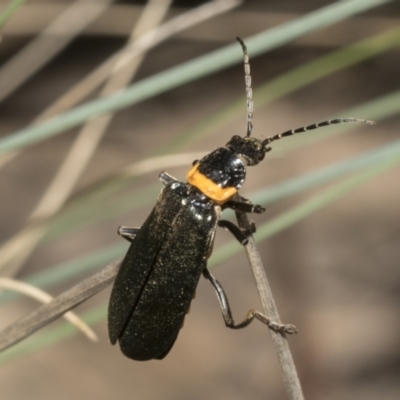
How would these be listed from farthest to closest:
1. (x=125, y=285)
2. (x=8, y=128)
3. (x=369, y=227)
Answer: (x=8, y=128) → (x=369, y=227) → (x=125, y=285)

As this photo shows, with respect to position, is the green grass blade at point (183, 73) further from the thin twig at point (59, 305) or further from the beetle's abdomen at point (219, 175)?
the beetle's abdomen at point (219, 175)

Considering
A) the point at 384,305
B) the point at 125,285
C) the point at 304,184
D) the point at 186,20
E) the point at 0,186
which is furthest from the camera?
the point at 0,186

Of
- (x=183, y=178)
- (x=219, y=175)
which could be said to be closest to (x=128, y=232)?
(x=219, y=175)

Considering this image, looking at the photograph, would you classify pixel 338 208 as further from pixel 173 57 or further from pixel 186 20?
pixel 186 20

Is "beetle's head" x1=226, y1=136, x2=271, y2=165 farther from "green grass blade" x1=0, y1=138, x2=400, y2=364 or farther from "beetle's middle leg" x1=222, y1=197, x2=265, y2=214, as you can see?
"green grass blade" x1=0, y1=138, x2=400, y2=364

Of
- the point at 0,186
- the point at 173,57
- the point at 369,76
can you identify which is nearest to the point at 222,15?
the point at 173,57

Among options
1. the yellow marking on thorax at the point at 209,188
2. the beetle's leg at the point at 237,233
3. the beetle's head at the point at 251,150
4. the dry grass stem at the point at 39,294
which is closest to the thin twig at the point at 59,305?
the dry grass stem at the point at 39,294

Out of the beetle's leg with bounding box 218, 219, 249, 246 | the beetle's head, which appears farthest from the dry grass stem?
the beetle's head

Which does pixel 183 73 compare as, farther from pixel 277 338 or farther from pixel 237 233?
pixel 277 338
